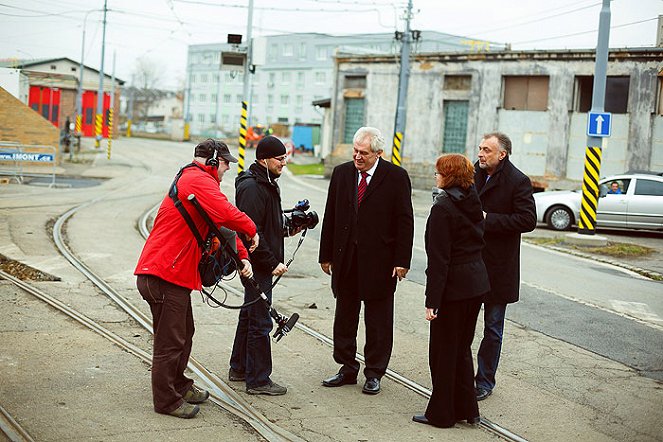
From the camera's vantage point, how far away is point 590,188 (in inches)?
715

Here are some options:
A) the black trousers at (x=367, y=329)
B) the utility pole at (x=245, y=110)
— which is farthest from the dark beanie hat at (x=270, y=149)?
the utility pole at (x=245, y=110)

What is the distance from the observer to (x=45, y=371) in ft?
21.4

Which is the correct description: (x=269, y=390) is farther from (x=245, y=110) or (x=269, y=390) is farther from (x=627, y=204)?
(x=627, y=204)

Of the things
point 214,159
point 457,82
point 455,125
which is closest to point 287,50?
point 457,82

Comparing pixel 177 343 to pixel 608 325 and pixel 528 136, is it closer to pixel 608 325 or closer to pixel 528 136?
pixel 608 325

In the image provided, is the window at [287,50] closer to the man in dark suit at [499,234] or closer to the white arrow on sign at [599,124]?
the white arrow on sign at [599,124]

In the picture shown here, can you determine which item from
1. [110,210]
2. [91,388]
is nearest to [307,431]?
[91,388]

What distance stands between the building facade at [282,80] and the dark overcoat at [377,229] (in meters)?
77.4

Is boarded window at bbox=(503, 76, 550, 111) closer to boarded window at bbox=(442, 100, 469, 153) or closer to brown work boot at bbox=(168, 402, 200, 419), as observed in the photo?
boarded window at bbox=(442, 100, 469, 153)

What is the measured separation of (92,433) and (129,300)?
4439mm

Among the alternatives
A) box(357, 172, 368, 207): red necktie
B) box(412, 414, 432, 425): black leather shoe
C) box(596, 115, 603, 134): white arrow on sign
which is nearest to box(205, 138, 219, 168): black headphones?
box(357, 172, 368, 207): red necktie

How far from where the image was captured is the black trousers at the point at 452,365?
5914 mm

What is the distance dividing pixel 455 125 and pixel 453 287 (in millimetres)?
32426

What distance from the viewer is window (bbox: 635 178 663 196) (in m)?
21.8
